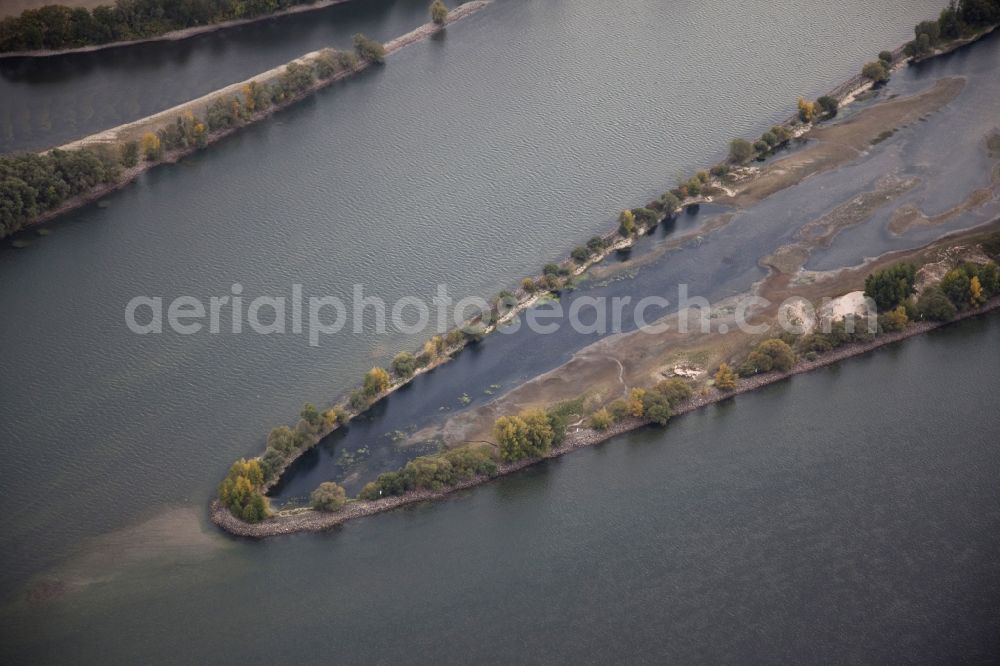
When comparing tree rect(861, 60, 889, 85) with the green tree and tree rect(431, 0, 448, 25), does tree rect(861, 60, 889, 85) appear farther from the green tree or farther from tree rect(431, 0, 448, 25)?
the green tree

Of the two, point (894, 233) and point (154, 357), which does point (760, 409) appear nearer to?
point (894, 233)

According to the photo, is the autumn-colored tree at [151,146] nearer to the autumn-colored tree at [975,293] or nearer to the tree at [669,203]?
the tree at [669,203]

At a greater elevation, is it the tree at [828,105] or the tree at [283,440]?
the tree at [828,105]

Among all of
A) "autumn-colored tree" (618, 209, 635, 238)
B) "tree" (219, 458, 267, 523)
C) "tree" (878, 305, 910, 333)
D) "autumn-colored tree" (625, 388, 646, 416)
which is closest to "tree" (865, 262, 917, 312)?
"tree" (878, 305, 910, 333)

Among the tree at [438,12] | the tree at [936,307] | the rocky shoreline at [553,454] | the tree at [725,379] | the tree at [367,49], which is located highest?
the tree at [438,12]

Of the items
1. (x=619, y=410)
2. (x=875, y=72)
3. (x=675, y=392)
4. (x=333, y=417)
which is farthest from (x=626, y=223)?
(x=875, y=72)

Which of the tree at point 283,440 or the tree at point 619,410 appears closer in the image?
the tree at point 283,440

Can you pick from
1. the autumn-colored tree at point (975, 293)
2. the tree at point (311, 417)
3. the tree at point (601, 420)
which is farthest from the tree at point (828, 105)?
the tree at point (311, 417)
